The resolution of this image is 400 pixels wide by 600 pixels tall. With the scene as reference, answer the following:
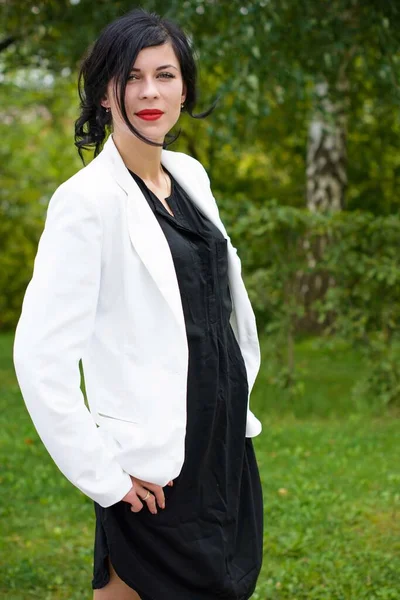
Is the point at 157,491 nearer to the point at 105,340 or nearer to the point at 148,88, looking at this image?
the point at 105,340

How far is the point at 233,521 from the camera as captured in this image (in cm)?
243

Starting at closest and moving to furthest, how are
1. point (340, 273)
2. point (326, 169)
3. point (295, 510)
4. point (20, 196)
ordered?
point (295, 510)
point (340, 273)
point (326, 169)
point (20, 196)

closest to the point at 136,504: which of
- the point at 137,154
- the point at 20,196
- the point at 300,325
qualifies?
the point at 137,154

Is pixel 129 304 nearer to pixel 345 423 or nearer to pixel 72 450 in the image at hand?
pixel 72 450

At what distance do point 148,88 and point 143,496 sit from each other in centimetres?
103

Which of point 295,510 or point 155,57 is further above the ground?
point 155,57

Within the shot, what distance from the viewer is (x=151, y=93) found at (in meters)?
2.28

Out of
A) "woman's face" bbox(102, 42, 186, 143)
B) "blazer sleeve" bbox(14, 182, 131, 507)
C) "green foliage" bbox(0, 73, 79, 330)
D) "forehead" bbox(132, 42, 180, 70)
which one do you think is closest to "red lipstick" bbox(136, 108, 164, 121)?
"woman's face" bbox(102, 42, 186, 143)

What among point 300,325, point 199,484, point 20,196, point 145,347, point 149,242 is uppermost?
point 149,242

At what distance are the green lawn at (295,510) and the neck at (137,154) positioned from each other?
8.18 feet

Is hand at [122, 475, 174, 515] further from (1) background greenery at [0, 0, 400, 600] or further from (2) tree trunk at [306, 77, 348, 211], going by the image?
(2) tree trunk at [306, 77, 348, 211]

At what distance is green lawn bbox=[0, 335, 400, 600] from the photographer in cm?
432

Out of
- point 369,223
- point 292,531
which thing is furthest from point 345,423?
point 292,531

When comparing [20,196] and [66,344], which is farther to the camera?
[20,196]
